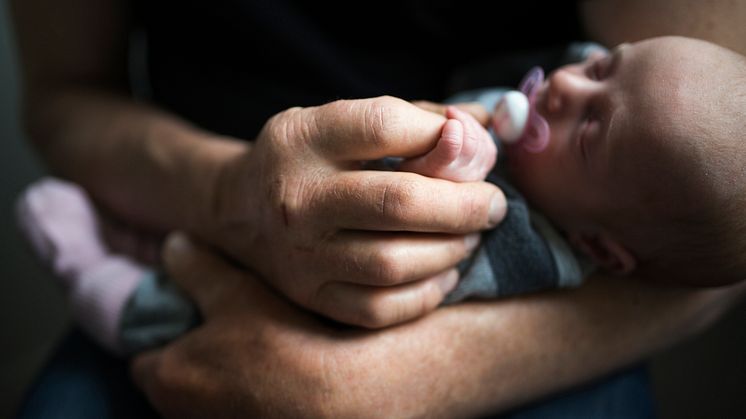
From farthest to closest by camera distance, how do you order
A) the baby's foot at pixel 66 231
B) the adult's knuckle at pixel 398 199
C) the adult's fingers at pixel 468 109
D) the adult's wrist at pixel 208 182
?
1. the baby's foot at pixel 66 231
2. the adult's wrist at pixel 208 182
3. the adult's fingers at pixel 468 109
4. the adult's knuckle at pixel 398 199

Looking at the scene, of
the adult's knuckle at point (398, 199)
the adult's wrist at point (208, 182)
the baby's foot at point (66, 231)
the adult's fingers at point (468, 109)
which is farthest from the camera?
the baby's foot at point (66, 231)

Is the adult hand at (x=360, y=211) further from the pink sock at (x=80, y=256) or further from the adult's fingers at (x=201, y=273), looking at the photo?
the pink sock at (x=80, y=256)

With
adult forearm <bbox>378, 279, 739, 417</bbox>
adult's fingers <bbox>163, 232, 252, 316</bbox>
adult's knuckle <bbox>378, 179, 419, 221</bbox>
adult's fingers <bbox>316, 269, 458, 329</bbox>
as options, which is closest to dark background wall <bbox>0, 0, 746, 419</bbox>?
adult forearm <bbox>378, 279, 739, 417</bbox>

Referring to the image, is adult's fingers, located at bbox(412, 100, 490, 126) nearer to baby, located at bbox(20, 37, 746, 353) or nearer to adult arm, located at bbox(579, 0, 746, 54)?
baby, located at bbox(20, 37, 746, 353)

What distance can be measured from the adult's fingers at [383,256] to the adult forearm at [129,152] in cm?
28

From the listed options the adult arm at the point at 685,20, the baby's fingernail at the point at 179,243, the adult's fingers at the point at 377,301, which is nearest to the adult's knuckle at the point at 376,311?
the adult's fingers at the point at 377,301

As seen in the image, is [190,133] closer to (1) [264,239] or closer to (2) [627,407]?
(1) [264,239]

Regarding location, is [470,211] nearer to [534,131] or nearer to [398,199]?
[398,199]

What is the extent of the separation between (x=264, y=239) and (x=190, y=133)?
0.31 m

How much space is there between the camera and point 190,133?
0.89m

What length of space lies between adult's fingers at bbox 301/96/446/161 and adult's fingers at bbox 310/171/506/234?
26mm

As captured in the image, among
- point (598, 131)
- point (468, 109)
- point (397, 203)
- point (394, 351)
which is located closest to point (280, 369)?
point (394, 351)

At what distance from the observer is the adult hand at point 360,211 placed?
0.56 meters

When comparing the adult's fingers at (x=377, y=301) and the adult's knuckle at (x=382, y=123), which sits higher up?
the adult's knuckle at (x=382, y=123)
